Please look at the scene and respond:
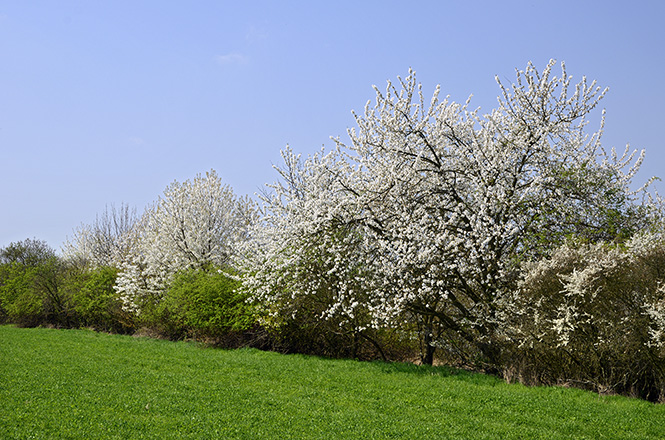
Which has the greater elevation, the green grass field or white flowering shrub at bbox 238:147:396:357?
white flowering shrub at bbox 238:147:396:357

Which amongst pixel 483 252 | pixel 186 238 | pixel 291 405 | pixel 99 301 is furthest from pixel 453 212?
pixel 99 301

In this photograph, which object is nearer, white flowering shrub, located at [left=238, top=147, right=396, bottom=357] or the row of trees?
the row of trees

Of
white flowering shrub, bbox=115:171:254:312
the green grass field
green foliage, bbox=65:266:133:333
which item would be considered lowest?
the green grass field

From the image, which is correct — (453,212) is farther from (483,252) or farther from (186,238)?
(186,238)

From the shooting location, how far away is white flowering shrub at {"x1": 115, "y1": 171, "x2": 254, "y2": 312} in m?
22.2

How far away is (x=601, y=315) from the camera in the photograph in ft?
31.0

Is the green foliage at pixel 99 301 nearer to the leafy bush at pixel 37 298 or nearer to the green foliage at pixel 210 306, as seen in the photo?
the leafy bush at pixel 37 298

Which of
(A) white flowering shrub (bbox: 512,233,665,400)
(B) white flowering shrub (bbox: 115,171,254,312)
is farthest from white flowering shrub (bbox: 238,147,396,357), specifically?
(B) white flowering shrub (bbox: 115,171,254,312)

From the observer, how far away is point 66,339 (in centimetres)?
1869

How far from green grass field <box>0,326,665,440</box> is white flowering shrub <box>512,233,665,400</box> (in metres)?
0.79

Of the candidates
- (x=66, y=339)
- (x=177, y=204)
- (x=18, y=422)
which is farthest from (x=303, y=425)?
(x=177, y=204)

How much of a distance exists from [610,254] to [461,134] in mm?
4645

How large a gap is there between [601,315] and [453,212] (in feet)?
11.6

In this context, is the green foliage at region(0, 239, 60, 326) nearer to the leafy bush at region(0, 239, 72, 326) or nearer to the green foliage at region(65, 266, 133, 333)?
the leafy bush at region(0, 239, 72, 326)
